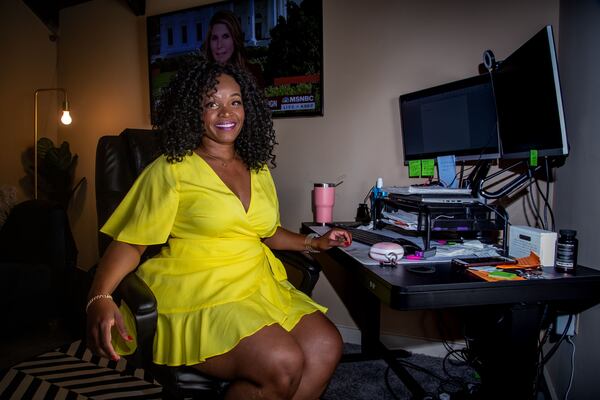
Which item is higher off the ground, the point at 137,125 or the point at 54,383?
the point at 137,125

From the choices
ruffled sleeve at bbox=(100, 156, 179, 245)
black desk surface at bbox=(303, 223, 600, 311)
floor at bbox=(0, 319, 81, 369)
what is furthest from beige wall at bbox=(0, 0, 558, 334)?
floor at bbox=(0, 319, 81, 369)

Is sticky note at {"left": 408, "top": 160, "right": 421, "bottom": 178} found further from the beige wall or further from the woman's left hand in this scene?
the woman's left hand

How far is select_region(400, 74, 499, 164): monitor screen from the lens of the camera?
1670mm

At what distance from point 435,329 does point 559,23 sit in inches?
59.3

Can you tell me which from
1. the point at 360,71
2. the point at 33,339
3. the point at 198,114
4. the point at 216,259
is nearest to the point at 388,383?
the point at 216,259

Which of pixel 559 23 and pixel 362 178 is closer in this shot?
pixel 559 23

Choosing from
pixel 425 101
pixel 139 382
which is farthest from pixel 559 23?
pixel 139 382

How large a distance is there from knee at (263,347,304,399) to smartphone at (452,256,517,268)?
51cm

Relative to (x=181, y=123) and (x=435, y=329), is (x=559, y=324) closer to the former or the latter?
(x=435, y=329)

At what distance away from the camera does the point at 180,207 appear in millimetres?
1179

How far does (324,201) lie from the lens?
2.05 metres

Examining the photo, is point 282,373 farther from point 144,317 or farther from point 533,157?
point 533,157

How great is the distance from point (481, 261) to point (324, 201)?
0.98 m

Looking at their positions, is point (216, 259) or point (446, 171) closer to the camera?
point (216, 259)
